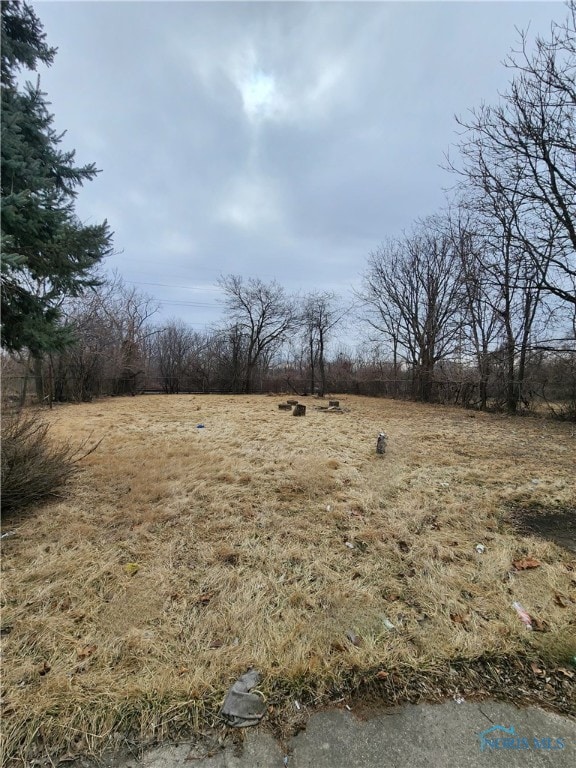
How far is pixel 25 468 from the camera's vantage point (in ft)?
10.0

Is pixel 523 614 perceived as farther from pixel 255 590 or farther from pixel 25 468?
pixel 25 468

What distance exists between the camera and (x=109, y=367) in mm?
16688

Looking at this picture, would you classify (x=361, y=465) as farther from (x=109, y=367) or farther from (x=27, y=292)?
(x=109, y=367)

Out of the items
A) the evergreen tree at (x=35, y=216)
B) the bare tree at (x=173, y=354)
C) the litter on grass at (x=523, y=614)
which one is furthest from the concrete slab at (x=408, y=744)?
the bare tree at (x=173, y=354)

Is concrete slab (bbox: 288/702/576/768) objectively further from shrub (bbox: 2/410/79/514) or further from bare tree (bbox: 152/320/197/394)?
bare tree (bbox: 152/320/197/394)

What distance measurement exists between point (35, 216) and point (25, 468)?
235 centimetres

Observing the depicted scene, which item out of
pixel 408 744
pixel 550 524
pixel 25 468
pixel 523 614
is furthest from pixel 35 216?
pixel 550 524

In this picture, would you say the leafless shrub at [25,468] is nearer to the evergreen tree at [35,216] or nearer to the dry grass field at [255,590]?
the dry grass field at [255,590]

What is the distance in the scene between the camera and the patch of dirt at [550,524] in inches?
106

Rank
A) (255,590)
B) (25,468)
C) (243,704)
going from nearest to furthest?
(243,704), (255,590), (25,468)

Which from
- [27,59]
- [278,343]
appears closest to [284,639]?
[27,59]

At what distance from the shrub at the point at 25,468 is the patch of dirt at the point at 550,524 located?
4699 millimetres

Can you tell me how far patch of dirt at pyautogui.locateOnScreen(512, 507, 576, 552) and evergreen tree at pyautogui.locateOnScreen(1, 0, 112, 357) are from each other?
480 centimetres

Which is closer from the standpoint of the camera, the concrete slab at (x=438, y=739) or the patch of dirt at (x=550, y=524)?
the concrete slab at (x=438, y=739)
